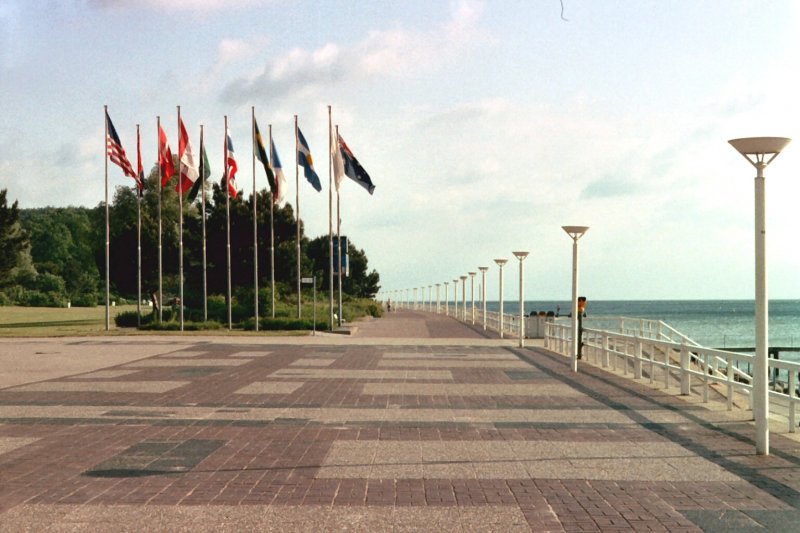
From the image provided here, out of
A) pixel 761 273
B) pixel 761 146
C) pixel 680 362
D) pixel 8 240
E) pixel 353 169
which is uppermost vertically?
pixel 353 169

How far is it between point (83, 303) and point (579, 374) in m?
88.7

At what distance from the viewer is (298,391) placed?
634 inches

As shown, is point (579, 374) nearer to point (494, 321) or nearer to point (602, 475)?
point (602, 475)

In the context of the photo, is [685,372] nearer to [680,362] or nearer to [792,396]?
[680,362]

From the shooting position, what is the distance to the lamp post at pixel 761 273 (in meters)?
9.90

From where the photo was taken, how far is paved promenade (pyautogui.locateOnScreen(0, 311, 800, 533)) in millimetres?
6992

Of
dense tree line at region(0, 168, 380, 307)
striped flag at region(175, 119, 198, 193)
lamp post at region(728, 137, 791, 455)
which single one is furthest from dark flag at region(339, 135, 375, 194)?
lamp post at region(728, 137, 791, 455)

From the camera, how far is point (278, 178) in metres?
39.6

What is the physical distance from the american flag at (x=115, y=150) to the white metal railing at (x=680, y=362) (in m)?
19.2

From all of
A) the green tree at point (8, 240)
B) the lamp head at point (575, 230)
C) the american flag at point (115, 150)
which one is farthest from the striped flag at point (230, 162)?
the green tree at point (8, 240)

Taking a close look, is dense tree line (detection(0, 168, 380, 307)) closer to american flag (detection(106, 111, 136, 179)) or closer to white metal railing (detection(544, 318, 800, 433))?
american flag (detection(106, 111, 136, 179))

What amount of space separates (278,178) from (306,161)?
6.04 ft

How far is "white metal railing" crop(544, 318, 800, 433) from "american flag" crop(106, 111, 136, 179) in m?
19.2

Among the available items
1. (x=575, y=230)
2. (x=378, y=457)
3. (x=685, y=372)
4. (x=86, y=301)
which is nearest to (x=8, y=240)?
(x=86, y=301)
